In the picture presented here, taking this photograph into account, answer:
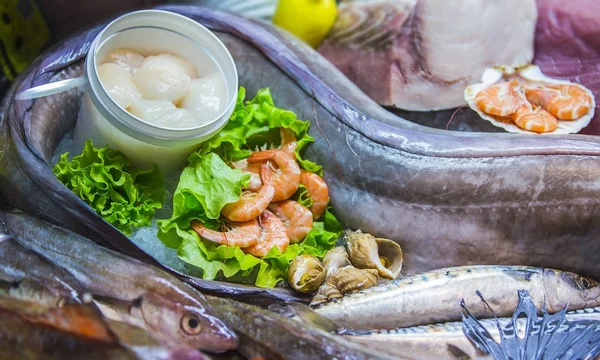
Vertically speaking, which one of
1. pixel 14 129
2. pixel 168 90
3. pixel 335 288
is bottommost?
pixel 335 288

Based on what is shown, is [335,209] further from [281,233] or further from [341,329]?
[341,329]

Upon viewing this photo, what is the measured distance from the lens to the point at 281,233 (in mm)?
1752

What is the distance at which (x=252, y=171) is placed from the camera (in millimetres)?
1845

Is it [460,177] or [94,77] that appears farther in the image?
[460,177]

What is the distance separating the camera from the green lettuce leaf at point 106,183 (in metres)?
1.63

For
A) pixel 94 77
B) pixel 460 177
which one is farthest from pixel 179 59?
pixel 460 177

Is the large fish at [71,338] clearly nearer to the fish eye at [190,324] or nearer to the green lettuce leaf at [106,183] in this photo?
the fish eye at [190,324]

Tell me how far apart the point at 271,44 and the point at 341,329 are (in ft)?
3.51

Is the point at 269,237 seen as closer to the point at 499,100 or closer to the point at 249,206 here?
the point at 249,206

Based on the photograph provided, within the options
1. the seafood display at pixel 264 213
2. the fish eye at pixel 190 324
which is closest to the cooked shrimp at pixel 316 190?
the seafood display at pixel 264 213

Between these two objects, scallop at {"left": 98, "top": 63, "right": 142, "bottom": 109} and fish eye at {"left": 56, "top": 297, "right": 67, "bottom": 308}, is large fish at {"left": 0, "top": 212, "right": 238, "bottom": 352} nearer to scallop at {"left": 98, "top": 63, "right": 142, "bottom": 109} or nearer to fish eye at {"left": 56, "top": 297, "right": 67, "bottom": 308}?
fish eye at {"left": 56, "top": 297, "right": 67, "bottom": 308}

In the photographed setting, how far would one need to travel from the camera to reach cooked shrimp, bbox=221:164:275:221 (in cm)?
171

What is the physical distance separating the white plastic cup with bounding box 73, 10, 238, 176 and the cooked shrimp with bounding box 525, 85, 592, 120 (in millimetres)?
1274

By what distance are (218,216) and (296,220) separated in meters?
0.27
